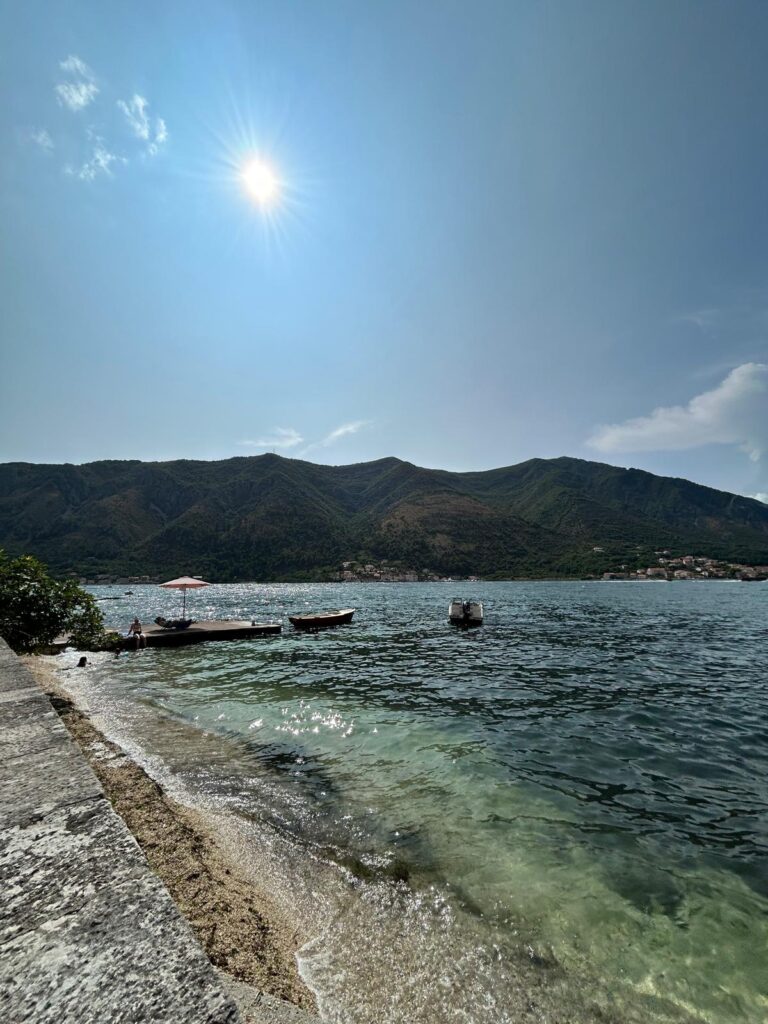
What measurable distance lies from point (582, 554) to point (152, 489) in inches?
6761

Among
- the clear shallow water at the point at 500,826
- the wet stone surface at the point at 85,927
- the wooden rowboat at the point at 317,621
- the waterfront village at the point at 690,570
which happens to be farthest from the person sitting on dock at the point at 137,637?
the waterfront village at the point at 690,570

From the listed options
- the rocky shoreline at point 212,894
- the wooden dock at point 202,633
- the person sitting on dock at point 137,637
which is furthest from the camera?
the wooden dock at point 202,633

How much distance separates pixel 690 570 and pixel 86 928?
170 meters

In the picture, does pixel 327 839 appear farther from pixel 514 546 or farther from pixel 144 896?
pixel 514 546

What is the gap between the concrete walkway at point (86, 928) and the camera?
4.87ft

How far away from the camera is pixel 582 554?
492 feet

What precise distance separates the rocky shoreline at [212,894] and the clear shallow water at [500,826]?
35 centimetres

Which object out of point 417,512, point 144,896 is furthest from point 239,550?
point 144,896

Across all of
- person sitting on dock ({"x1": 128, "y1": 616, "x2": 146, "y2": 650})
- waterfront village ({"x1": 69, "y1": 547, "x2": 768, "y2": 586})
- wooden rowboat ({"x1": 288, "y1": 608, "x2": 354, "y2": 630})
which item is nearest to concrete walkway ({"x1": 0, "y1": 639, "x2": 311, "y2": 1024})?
person sitting on dock ({"x1": 128, "y1": 616, "x2": 146, "y2": 650})

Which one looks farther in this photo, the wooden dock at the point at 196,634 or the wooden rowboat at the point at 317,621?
the wooden rowboat at the point at 317,621

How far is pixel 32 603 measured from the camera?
20.5 m

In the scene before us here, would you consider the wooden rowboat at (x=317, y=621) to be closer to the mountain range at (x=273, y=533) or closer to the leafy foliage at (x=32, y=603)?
the leafy foliage at (x=32, y=603)

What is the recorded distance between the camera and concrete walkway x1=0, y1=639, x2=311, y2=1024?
148 cm

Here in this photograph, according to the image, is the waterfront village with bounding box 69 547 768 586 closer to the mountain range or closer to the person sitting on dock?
the mountain range
